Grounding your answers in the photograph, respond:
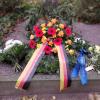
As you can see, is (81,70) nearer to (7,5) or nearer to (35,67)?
(35,67)

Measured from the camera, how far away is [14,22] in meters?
6.82

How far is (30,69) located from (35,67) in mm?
90

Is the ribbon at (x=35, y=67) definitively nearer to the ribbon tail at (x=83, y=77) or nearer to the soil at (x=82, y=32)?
the ribbon tail at (x=83, y=77)

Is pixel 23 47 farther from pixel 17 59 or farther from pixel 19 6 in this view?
pixel 19 6

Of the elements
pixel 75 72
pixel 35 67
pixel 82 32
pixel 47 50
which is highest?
pixel 47 50

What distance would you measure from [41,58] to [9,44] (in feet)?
2.28

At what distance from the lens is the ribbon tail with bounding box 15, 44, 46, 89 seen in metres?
4.91

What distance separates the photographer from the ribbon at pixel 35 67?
194 inches

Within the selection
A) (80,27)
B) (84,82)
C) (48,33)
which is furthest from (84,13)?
(84,82)

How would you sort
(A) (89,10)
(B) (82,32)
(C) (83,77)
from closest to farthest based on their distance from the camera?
(C) (83,77)
(B) (82,32)
(A) (89,10)

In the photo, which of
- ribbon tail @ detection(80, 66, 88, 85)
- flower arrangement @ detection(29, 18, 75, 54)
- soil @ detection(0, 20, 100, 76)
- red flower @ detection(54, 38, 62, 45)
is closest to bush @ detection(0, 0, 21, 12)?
soil @ detection(0, 20, 100, 76)

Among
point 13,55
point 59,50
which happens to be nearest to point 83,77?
point 59,50

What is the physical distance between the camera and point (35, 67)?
5.07m

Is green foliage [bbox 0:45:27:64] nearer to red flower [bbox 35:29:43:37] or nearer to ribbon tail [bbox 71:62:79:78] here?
red flower [bbox 35:29:43:37]
